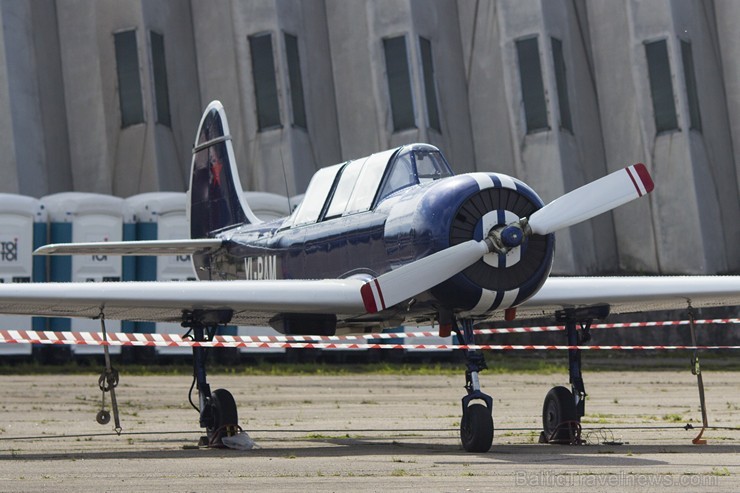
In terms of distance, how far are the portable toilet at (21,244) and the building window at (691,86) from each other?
15773mm

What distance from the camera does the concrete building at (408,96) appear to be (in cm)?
2959

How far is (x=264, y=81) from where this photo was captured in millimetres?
30906

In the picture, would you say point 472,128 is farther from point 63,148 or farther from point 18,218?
point 18,218

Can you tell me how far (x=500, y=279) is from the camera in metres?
10.5

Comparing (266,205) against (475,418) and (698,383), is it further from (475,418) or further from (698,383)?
(475,418)

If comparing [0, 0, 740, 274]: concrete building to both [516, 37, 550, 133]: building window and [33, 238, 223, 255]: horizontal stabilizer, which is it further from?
[33, 238, 223, 255]: horizontal stabilizer

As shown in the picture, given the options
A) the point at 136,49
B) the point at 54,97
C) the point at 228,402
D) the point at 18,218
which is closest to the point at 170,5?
the point at 136,49

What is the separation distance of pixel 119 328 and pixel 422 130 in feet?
31.6

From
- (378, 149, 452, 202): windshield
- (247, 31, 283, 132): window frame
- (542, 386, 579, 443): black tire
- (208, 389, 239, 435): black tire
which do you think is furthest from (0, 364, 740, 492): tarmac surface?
(247, 31, 283, 132): window frame

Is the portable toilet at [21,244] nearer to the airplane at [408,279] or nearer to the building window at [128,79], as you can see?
the building window at [128,79]

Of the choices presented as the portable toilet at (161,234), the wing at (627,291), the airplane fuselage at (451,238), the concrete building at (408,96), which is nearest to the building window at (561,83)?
the concrete building at (408,96)

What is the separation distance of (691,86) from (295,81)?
1005cm

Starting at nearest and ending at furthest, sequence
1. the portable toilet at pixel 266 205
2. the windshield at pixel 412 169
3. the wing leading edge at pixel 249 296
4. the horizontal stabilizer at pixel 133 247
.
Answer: the wing leading edge at pixel 249 296, the windshield at pixel 412 169, the horizontal stabilizer at pixel 133 247, the portable toilet at pixel 266 205

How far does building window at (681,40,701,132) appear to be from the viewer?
1159 inches
